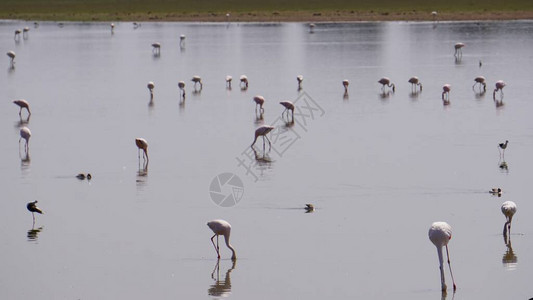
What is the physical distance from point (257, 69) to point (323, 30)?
74.2 feet

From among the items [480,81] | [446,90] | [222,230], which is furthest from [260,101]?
[222,230]

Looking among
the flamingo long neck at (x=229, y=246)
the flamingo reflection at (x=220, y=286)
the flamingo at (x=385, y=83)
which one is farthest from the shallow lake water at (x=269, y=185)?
the flamingo at (x=385, y=83)

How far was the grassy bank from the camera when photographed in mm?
70000

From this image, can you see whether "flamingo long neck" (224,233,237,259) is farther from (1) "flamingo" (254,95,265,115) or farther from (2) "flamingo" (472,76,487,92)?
(2) "flamingo" (472,76,487,92)

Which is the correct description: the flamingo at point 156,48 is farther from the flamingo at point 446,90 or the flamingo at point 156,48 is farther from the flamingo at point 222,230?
the flamingo at point 222,230

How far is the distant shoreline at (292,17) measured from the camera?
6750 centimetres

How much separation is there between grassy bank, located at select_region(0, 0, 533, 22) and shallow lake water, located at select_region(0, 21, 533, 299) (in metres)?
32.0

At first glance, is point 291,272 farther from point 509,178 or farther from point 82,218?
point 509,178

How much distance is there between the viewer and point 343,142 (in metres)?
22.4

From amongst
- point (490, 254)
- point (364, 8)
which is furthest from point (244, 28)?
point (490, 254)
